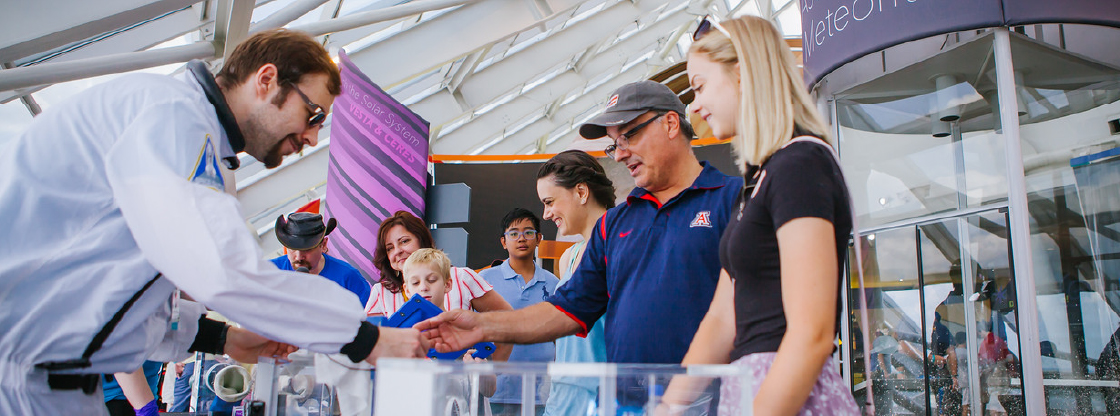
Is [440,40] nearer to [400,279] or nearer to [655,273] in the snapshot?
[400,279]

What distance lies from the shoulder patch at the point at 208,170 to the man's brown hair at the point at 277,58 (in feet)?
0.82

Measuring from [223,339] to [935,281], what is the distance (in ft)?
15.3

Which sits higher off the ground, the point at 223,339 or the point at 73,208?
the point at 73,208

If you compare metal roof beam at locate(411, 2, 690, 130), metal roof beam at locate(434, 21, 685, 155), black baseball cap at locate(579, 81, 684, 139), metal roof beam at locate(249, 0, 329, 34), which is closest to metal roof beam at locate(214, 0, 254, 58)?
metal roof beam at locate(249, 0, 329, 34)

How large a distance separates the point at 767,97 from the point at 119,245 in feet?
3.64

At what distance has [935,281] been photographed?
16.6 feet

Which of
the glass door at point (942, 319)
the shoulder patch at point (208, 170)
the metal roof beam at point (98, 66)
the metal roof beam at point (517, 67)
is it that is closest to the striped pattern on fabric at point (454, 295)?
the shoulder patch at point (208, 170)

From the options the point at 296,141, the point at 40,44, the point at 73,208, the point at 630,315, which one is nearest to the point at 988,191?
the point at 630,315

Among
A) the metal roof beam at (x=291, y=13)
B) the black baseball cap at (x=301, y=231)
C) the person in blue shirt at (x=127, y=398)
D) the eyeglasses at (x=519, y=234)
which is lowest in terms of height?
the person in blue shirt at (x=127, y=398)

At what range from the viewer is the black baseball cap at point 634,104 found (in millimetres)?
2188

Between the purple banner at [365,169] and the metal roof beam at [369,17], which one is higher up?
the metal roof beam at [369,17]

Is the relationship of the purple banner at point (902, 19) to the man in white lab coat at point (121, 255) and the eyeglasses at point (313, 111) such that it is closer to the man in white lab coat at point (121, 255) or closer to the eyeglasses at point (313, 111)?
the eyeglasses at point (313, 111)

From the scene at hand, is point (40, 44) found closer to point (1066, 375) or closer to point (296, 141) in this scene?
point (296, 141)

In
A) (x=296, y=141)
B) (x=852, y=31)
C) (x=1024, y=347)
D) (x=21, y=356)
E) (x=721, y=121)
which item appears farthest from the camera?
(x=852, y=31)
